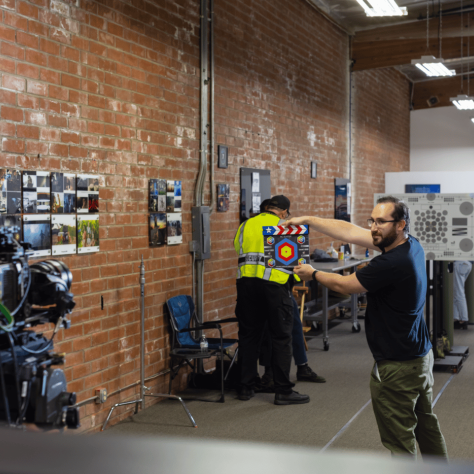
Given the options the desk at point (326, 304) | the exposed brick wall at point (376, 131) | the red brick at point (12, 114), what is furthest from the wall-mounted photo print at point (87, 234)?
the exposed brick wall at point (376, 131)

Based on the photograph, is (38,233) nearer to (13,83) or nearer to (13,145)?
(13,145)

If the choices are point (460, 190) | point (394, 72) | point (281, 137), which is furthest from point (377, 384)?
point (394, 72)

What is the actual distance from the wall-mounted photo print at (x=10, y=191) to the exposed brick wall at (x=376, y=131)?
6815mm

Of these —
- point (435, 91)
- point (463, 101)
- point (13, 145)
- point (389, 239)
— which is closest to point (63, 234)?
point (13, 145)

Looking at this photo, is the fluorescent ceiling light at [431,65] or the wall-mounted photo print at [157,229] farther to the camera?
the fluorescent ceiling light at [431,65]

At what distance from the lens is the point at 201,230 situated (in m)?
5.02

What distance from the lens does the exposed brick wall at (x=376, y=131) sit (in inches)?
374

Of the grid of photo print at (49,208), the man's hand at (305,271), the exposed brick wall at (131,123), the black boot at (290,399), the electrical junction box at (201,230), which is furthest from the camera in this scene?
the electrical junction box at (201,230)

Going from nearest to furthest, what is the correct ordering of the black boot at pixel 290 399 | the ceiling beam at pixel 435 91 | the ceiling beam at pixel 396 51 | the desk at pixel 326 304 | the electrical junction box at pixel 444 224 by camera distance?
1. the black boot at pixel 290 399
2. the electrical junction box at pixel 444 224
3. the desk at pixel 326 304
4. the ceiling beam at pixel 396 51
5. the ceiling beam at pixel 435 91

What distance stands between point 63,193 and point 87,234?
33cm

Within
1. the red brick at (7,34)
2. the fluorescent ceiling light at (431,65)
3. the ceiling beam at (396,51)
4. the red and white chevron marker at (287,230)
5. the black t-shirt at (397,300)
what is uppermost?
the ceiling beam at (396,51)

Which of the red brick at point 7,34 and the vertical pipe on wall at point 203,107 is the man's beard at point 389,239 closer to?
the red brick at point 7,34

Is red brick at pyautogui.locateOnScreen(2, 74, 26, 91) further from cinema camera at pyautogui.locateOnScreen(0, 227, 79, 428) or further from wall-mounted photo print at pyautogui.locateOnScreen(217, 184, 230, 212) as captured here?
wall-mounted photo print at pyautogui.locateOnScreen(217, 184, 230, 212)

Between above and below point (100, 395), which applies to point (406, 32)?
above
